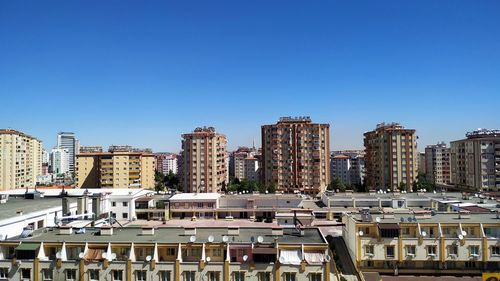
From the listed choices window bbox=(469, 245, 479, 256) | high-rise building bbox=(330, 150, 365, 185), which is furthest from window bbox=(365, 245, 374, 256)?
high-rise building bbox=(330, 150, 365, 185)

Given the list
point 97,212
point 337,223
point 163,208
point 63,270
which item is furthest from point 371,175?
point 63,270

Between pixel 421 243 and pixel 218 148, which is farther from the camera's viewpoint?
pixel 218 148

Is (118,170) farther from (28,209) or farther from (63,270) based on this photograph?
(63,270)

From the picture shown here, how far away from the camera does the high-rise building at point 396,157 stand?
7969 cm

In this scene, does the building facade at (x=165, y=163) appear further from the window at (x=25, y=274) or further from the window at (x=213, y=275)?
the window at (x=213, y=275)

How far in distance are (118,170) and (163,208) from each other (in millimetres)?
39437

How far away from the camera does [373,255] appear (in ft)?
94.2

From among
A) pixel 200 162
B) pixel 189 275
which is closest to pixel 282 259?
pixel 189 275

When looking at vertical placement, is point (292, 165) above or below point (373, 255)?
above

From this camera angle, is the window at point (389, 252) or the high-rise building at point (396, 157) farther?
the high-rise building at point (396, 157)

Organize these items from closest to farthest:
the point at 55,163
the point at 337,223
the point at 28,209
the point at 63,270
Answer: the point at 63,270 → the point at 28,209 → the point at 337,223 → the point at 55,163

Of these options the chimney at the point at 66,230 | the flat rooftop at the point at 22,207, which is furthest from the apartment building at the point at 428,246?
the flat rooftop at the point at 22,207

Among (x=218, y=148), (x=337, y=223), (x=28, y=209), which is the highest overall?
(x=218, y=148)

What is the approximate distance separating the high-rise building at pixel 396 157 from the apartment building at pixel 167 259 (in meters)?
61.6
